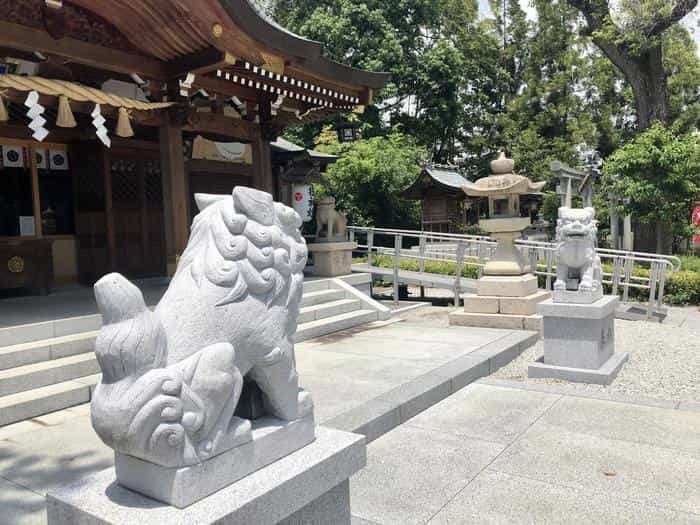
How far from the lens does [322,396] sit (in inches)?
193

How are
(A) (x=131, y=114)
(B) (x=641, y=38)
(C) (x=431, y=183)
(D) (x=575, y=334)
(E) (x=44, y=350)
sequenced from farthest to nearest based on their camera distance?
(C) (x=431, y=183) < (B) (x=641, y=38) < (A) (x=131, y=114) < (D) (x=575, y=334) < (E) (x=44, y=350)

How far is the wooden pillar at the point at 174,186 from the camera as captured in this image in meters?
8.30

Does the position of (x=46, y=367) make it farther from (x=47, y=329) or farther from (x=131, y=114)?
(x=131, y=114)

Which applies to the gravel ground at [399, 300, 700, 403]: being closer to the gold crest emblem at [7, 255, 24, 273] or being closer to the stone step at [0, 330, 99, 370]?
the stone step at [0, 330, 99, 370]

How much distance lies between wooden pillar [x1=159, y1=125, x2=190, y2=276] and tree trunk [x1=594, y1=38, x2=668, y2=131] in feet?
52.3

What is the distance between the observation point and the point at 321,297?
8.80m

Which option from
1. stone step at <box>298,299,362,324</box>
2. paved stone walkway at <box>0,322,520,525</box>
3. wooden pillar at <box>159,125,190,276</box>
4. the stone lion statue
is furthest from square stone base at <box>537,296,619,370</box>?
wooden pillar at <box>159,125,190,276</box>

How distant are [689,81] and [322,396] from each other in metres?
26.7

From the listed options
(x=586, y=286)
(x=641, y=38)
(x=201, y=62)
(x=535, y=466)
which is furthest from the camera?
(x=641, y=38)

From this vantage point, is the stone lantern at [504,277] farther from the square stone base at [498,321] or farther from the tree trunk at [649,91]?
the tree trunk at [649,91]

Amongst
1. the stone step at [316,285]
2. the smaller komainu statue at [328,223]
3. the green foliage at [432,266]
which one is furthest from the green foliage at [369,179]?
the stone step at [316,285]

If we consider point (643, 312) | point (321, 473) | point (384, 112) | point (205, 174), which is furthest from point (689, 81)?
point (321, 473)

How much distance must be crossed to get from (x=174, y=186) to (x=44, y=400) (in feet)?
14.2

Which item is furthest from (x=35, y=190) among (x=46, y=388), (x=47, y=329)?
(x=46, y=388)
